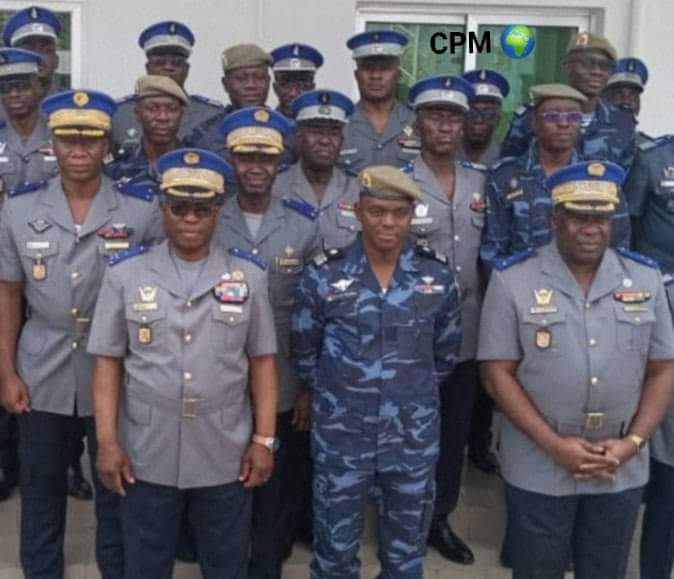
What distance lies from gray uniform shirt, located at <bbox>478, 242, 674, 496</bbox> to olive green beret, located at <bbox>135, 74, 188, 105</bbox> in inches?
59.5

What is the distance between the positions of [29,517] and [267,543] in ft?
2.87

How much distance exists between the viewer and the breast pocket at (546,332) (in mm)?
3277

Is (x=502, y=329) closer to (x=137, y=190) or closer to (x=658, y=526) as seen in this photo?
(x=658, y=526)

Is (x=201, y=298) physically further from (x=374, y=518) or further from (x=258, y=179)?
(x=374, y=518)

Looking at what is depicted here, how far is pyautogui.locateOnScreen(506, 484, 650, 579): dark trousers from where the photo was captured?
3375mm

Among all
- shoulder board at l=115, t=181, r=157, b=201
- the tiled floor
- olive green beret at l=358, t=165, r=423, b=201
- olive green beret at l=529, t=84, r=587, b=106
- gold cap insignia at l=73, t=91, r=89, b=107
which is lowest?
the tiled floor

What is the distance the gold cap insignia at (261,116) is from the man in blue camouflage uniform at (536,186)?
3.18ft

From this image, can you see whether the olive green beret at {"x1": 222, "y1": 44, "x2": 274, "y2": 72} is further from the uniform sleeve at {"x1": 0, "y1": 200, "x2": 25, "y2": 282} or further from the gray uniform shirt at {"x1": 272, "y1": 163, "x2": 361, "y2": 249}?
the uniform sleeve at {"x1": 0, "y1": 200, "x2": 25, "y2": 282}

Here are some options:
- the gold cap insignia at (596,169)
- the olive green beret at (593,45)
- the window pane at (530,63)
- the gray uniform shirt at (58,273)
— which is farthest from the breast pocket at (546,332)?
the window pane at (530,63)

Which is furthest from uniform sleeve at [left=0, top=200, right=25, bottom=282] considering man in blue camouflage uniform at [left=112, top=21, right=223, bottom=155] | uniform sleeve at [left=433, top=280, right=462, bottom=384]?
uniform sleeve at [left=433, top=280, right=462, bottom=384]

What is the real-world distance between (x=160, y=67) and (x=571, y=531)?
2743 mm

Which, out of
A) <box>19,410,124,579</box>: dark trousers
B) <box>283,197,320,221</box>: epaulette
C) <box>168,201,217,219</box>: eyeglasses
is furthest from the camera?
<box>283,197,320,221</box>: epaulette

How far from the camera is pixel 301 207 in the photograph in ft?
12.3

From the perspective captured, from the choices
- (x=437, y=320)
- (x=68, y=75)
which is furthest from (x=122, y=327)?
(x=68, y=75)
